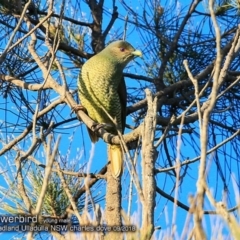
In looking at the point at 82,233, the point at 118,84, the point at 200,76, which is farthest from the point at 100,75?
the point at 82,233

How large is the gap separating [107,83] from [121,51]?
0.20m

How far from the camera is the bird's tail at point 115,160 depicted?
3183 millimetres

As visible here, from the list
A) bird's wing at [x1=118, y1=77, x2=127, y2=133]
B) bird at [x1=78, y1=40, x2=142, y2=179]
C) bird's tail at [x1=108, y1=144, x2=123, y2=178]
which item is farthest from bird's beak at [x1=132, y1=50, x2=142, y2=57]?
bird's tail at [x1=108, y1=144, x2=123, y2=178]

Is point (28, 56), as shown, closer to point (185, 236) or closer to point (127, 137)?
point (127, 137)

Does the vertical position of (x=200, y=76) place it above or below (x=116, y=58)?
below

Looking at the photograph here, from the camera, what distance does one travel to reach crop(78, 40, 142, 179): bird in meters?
3.60

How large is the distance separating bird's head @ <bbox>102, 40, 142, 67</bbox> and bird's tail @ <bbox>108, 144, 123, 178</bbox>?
0.54 metres

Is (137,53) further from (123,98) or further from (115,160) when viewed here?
(115,160)

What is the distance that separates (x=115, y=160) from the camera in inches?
132

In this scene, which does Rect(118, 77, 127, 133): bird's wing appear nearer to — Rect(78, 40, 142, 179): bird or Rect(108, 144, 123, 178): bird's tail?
Rect(78, 40, 142, 179): bird

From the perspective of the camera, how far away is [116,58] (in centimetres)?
374

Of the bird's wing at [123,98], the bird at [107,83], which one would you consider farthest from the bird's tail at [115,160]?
the bird's wing at [123,98]

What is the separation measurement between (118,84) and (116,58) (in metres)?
0.15

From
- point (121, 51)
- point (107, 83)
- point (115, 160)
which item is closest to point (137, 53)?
point (121, 51)
